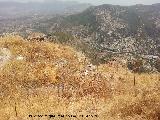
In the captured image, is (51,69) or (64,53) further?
(64,53)

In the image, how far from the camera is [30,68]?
21.6 meters

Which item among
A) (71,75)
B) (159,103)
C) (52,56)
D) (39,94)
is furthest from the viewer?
(52,56)

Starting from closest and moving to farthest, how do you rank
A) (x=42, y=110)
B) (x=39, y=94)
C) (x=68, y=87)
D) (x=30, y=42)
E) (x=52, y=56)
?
(x=42, y=110) → (x=39, y=94) → (x=68, y=87) → (x=52, y=56) → (x=30, y=42)

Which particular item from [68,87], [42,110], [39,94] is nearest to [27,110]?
[42,110]

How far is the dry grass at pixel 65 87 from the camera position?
13719 mm

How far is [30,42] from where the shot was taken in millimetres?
26094

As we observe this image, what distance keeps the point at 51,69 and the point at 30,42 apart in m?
5.54

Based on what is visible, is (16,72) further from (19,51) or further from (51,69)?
(19,51)

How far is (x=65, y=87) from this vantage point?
18.8 metres

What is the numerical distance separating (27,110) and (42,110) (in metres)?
0.64

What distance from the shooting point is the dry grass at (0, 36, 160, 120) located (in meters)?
13.7

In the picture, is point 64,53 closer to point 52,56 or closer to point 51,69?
point 52,56

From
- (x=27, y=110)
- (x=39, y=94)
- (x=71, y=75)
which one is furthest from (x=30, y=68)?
(x=27, y=110)

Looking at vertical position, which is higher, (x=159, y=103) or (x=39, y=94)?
(x=159, y=103)
